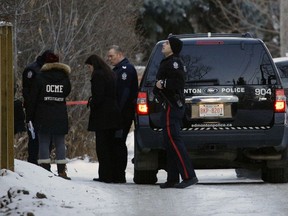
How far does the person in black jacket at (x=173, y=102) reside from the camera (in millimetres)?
13430

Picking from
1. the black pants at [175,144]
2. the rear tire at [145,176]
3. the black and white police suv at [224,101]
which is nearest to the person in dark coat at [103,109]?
the rear tire at [145,176]

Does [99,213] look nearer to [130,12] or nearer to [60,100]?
[60,100]

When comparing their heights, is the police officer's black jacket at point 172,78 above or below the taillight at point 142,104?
above

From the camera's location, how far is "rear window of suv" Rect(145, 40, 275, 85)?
14.0m

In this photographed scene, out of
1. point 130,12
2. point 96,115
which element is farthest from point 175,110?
point 130,12

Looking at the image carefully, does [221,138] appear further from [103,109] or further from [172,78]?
[103,109]

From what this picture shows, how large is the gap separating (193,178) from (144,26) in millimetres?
26523

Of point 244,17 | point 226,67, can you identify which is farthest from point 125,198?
Answer: point 244,17

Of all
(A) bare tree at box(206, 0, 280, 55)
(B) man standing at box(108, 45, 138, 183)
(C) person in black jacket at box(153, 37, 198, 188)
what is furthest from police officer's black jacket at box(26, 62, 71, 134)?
(A) bare tree at box(206, 0, 280, 55)

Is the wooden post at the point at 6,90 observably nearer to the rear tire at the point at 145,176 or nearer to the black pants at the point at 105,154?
the rear tire at the point at 145,176

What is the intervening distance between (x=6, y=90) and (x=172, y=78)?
197 centimetres

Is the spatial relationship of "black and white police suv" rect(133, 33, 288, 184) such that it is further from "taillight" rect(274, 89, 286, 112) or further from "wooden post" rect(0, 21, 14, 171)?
"wooden post" rect(0, 21, 14, 171)

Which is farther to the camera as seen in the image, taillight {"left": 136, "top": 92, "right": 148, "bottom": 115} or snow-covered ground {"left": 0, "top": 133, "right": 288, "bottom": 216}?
taillight {"left": 136, "top": 92, "right": 148, "bottom": 115}

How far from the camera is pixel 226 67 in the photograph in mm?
14023
